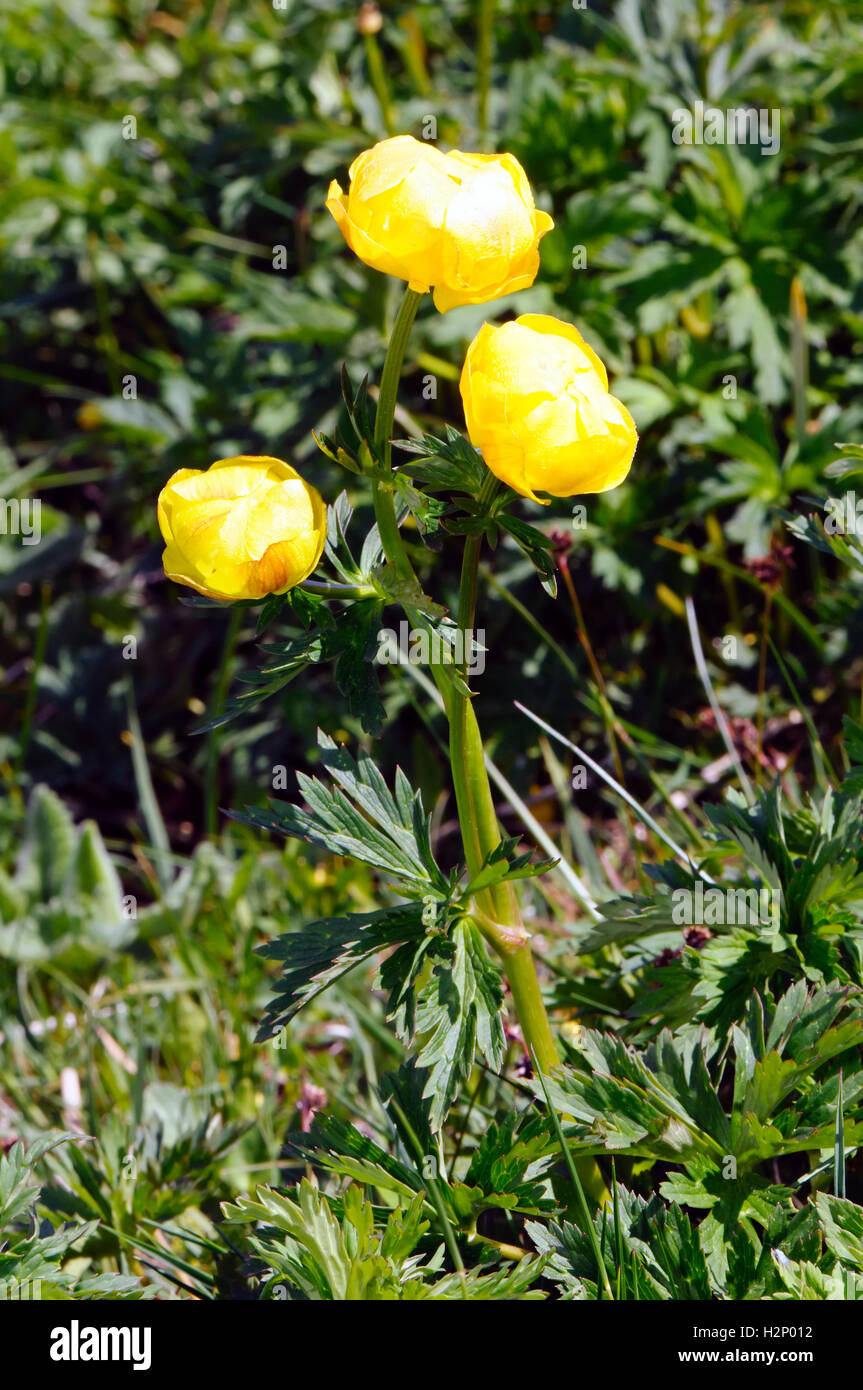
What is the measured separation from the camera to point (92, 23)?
338 cm

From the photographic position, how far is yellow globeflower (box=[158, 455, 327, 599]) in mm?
1019

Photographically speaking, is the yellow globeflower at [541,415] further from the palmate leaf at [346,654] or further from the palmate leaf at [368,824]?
the palmate leaf at [368,824]

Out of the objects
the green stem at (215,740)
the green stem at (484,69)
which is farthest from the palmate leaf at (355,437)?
the green stem at (484,69)

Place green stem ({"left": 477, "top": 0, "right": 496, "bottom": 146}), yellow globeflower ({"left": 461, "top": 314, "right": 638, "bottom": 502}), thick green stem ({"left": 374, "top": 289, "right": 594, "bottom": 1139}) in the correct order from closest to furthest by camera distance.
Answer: yellow globeflower ({"left": 461, "top": 314, "right": 638, "bottom": 502}) → thick green stem ({"left": 374, "top": 289, "right": 594, "bottom": 1139}) → green stem ({"left": 477, "top": 0, "right": 496, "bottom": 146})

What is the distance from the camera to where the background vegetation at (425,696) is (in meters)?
1.24

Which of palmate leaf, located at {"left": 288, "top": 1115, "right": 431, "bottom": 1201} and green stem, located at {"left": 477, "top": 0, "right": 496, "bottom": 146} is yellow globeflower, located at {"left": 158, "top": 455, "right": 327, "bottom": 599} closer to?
palmate leaf, located at {"left": 288, "top": 1115, "right": 431, "bottom": 1201}

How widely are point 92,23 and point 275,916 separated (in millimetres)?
2632

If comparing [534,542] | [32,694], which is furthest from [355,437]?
[32,694]

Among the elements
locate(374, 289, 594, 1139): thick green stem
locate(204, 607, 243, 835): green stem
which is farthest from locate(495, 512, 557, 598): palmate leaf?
locate(204, 607, 243, 835): green stem

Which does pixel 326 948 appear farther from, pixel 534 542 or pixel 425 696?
pixel 425 696

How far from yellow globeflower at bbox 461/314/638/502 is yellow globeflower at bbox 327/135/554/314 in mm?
53

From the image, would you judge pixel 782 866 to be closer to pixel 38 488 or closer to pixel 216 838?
pixel 216 838

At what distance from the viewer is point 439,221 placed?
99 cm

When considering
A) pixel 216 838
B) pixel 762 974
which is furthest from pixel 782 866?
pixel 216 838
